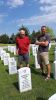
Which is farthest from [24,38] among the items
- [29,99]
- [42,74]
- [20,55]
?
[29,99]

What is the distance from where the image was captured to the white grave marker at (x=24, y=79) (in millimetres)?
9367

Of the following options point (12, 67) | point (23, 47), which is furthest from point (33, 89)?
point (12, 67)

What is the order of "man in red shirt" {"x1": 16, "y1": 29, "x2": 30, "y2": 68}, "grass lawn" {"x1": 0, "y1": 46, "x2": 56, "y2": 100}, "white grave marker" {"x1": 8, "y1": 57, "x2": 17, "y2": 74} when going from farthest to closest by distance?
"white grave marker" {"x1": 8, "y1": 57, "x2": 17, "y2": 74}, "man in red shirt" {"x1": 16, "y1": 29, "x2": 30, "y2": 68}, "grass lawn" {"x1": 0, "y1": 46, "x2": 56, "y2": 100}

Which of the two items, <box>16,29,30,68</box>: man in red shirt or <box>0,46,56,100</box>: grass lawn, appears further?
<box>16,29,30,68</box>: man in red shirt

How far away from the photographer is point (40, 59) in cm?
1133

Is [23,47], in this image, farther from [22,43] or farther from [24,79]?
[24,79]

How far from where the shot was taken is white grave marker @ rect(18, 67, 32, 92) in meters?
9.37

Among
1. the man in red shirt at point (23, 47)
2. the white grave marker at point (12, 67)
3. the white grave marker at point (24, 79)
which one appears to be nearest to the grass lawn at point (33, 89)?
the white grave marker at point (24, 79)

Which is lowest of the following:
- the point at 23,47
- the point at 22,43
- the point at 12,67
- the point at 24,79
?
the point at 12,67

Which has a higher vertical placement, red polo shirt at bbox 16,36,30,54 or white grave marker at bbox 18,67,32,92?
red polo shirt at bbox 16,36,30,54

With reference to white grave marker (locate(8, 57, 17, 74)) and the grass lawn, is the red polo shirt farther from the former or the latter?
white grave marker (locate(8, 57, 17, 74))

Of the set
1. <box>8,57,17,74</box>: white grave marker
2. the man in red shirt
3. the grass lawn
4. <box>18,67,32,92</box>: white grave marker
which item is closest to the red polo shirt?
the man in red shirt

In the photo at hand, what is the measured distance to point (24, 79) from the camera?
945 cm

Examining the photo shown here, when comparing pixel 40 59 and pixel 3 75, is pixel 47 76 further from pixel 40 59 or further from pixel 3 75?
pixel 3 75
